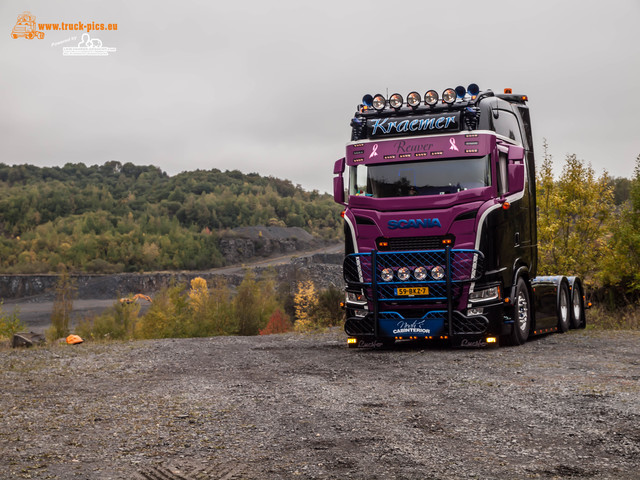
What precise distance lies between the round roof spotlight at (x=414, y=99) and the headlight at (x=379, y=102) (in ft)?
1.66

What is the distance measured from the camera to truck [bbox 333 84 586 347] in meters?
12.4

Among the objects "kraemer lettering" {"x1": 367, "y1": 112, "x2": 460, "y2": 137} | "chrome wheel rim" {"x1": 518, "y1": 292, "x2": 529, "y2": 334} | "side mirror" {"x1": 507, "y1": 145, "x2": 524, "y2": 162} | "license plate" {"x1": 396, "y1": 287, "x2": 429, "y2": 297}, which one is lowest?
"chrome wheel rim" {"x1": 518, "y1": 292, "x2": 529, "y2": 334}

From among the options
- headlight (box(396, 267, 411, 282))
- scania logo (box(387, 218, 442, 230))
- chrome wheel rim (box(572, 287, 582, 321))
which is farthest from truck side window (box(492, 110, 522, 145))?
chrome wheel rim (box(572, 287, 582, 321))

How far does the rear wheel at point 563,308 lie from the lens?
16406 mm

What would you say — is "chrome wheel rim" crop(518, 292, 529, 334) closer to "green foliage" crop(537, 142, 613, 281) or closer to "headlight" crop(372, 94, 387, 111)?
"headlight" crop(372, 94, 387, 111)

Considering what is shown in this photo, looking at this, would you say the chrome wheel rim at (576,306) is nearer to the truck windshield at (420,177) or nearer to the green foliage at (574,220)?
the truck windshield at (420,177)

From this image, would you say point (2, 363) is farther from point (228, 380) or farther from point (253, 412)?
point (253, 412)

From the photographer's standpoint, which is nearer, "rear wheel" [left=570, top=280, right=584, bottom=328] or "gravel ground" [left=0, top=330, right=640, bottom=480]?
"gravel ground" [left=0, top=330, right=640, bottom=480]

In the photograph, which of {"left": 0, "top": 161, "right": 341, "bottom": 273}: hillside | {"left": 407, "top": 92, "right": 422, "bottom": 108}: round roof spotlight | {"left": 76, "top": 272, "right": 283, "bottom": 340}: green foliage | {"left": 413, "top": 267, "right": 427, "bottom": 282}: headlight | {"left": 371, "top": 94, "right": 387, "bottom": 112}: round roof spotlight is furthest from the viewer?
{"left": 0, "top": 161, "right": 341, "bottom": 273}: hillside

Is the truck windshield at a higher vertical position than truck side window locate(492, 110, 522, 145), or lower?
lower

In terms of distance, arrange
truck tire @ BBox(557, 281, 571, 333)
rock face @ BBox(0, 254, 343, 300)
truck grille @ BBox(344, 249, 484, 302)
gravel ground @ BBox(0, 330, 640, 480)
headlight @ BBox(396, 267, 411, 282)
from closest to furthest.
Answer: gravel ground @ BBox(0, 330, 640, 480), truck grille @ BBox(344, 249, 484, 302), headlight @ BBox(396, 267, 411, 282), truck tire @ BBox(557, 281, 571, 333), rock face @ BBox(0, 254, 343, 300)

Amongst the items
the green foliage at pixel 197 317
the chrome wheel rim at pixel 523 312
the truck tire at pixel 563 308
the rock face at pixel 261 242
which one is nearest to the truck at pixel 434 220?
the chrome wheel rim at pixel 523 312

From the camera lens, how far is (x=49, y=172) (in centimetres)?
19175

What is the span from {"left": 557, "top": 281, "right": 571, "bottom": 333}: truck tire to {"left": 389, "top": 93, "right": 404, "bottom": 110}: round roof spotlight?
21.4 ft
